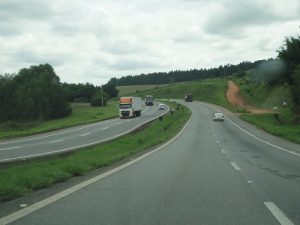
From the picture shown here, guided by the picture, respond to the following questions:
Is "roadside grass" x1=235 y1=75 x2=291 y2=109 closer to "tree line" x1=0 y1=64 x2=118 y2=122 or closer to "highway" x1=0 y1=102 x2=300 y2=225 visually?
"tree line" x1=0 y1=64 x2=118 y2=122

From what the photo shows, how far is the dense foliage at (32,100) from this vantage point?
4857 inches

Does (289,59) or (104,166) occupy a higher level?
(289,59)

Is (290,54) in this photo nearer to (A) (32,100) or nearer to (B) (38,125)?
(B) (38,125)

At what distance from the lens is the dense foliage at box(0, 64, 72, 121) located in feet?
405

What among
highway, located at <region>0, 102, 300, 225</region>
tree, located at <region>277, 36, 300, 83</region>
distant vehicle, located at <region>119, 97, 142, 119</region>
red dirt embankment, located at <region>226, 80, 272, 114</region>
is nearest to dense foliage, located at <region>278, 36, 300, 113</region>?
tree, located at <region>277, 36, 300, 83</region>

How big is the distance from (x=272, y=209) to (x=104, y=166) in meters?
10.6

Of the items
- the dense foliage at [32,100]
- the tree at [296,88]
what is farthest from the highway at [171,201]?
the dense foliage at [32,100]

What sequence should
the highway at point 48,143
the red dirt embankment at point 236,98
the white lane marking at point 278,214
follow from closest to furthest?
1. the white lane marking at point 278,214
2. the highway at point 48,143
3. the red dirt embankment at point 236,98

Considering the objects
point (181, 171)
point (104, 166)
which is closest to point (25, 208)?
point (181, 171)

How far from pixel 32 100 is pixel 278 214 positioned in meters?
117

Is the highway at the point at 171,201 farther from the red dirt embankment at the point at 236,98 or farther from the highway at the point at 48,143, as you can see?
the red dirt embankment at the point at 236,98

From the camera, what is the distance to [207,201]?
10500 millimetres

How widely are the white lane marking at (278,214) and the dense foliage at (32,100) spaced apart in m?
113

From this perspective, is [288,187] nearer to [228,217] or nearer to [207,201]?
[207,201]
